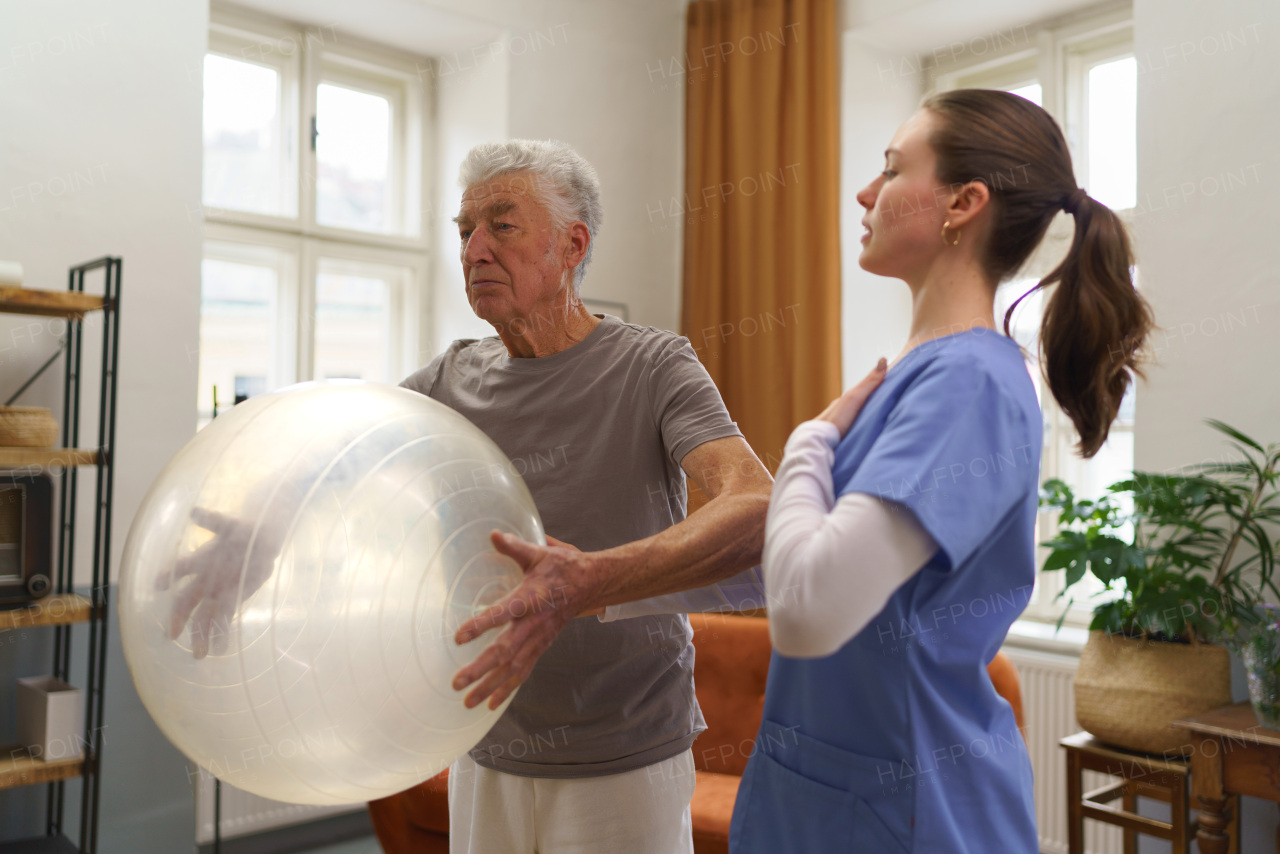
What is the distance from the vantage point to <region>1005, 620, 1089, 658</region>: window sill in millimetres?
3158

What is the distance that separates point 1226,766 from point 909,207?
179 centimetres

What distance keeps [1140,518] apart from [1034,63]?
1860 millimetres

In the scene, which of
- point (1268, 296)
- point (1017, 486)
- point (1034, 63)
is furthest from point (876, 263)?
point (1034, 63)

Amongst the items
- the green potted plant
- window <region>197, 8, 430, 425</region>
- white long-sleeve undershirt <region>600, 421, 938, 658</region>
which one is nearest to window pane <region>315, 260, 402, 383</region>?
window <region>197, 8, 430, 425</region>

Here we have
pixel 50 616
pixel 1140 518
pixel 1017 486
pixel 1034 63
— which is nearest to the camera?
pixel 1017 486

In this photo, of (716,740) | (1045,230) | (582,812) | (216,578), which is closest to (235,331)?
(716,740)

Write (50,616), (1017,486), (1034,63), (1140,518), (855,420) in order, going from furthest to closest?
(1034,63) → (1140,518) → (50,616) → (855,420) → (1017,486)

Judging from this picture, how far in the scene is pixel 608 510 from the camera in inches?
50.9

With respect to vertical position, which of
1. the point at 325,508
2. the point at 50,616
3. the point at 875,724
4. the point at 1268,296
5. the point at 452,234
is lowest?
the point at 50,616

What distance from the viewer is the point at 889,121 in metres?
3.83

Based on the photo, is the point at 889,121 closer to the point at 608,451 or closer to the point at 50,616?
the point at 608,451

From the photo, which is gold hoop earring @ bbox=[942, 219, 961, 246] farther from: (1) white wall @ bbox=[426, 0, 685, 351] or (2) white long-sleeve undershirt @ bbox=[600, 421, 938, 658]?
(1) white wall @ bbox=[426, 0, 685, 351]

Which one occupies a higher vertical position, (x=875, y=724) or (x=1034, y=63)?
(x=1034, y=63)

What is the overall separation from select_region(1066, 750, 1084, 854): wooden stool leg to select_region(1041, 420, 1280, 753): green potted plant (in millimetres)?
113
